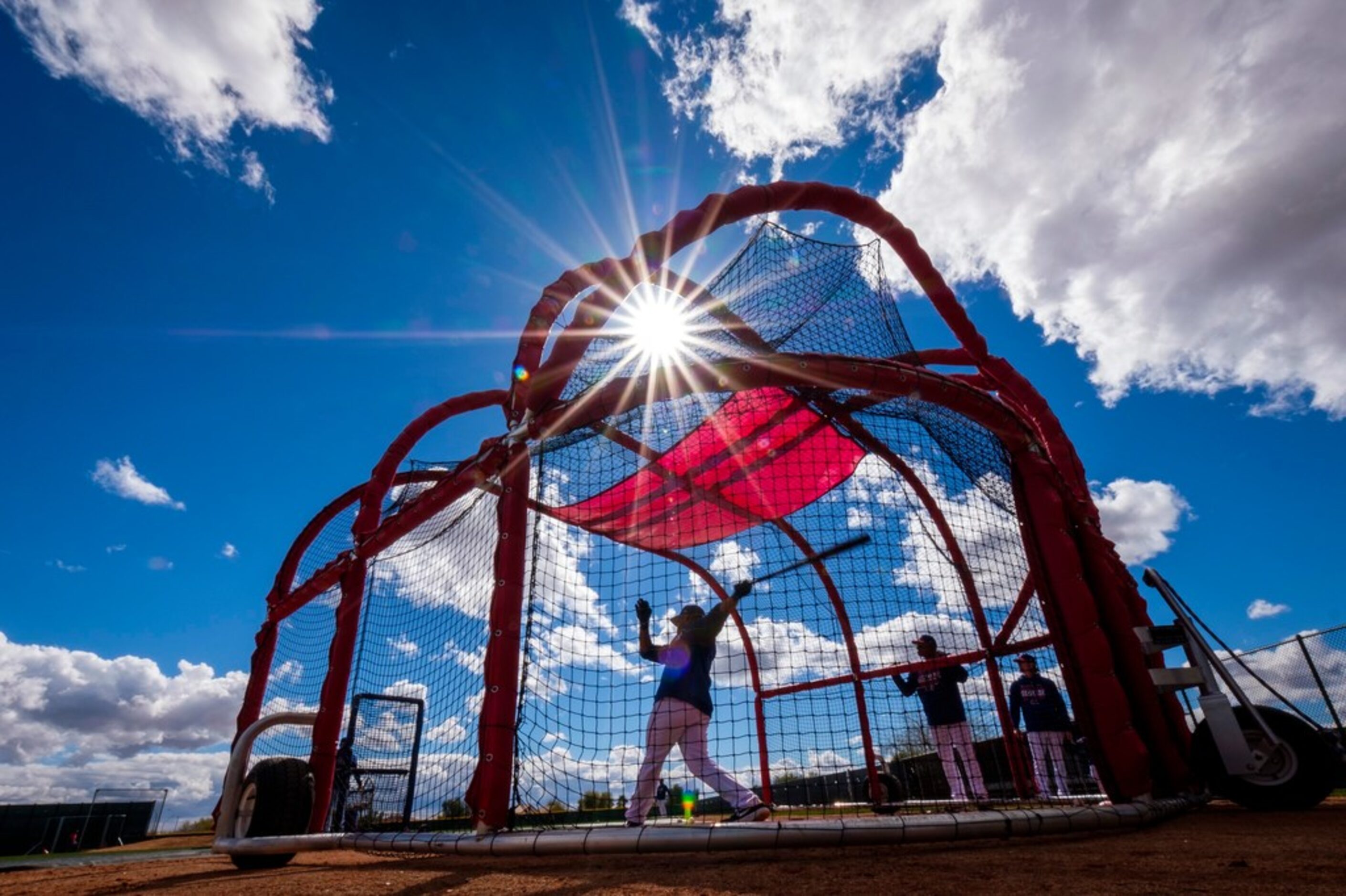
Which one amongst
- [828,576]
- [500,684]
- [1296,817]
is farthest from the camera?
[828,576]

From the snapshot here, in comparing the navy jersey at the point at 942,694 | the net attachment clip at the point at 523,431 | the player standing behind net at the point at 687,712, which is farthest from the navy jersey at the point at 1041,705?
the net attachment clip at the point at 523,431

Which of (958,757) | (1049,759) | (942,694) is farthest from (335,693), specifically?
(1049,759)

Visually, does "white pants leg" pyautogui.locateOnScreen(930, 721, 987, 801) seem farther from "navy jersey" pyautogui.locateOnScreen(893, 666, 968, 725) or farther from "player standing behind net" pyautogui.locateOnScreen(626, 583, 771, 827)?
"player standing behind net" pyautogui.locateOnScreen(626, 583, 771, 827)

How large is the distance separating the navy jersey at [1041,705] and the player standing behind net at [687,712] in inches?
129

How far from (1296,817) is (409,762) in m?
6.64

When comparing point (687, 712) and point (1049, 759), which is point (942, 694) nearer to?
point (1049, 759)

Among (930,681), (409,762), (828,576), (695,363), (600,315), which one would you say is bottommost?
(409,762)

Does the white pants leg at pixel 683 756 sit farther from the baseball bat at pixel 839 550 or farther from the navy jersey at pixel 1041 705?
the navy jersey at pixel 1041 705

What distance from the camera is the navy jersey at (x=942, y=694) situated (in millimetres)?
6531

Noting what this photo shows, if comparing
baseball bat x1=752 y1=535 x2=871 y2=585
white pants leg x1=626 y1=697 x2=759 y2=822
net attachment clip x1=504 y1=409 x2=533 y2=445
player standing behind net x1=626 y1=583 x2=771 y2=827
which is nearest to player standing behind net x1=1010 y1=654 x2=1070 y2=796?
baseball bat x1=752 y1=535 x2=871 y2=585

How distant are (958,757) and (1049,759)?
0.94 metres

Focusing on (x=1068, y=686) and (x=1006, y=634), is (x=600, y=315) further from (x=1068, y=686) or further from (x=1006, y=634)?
(x=1006, y=634)

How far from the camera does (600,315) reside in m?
4.71

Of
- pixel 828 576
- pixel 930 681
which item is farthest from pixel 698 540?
pixel 930 681
